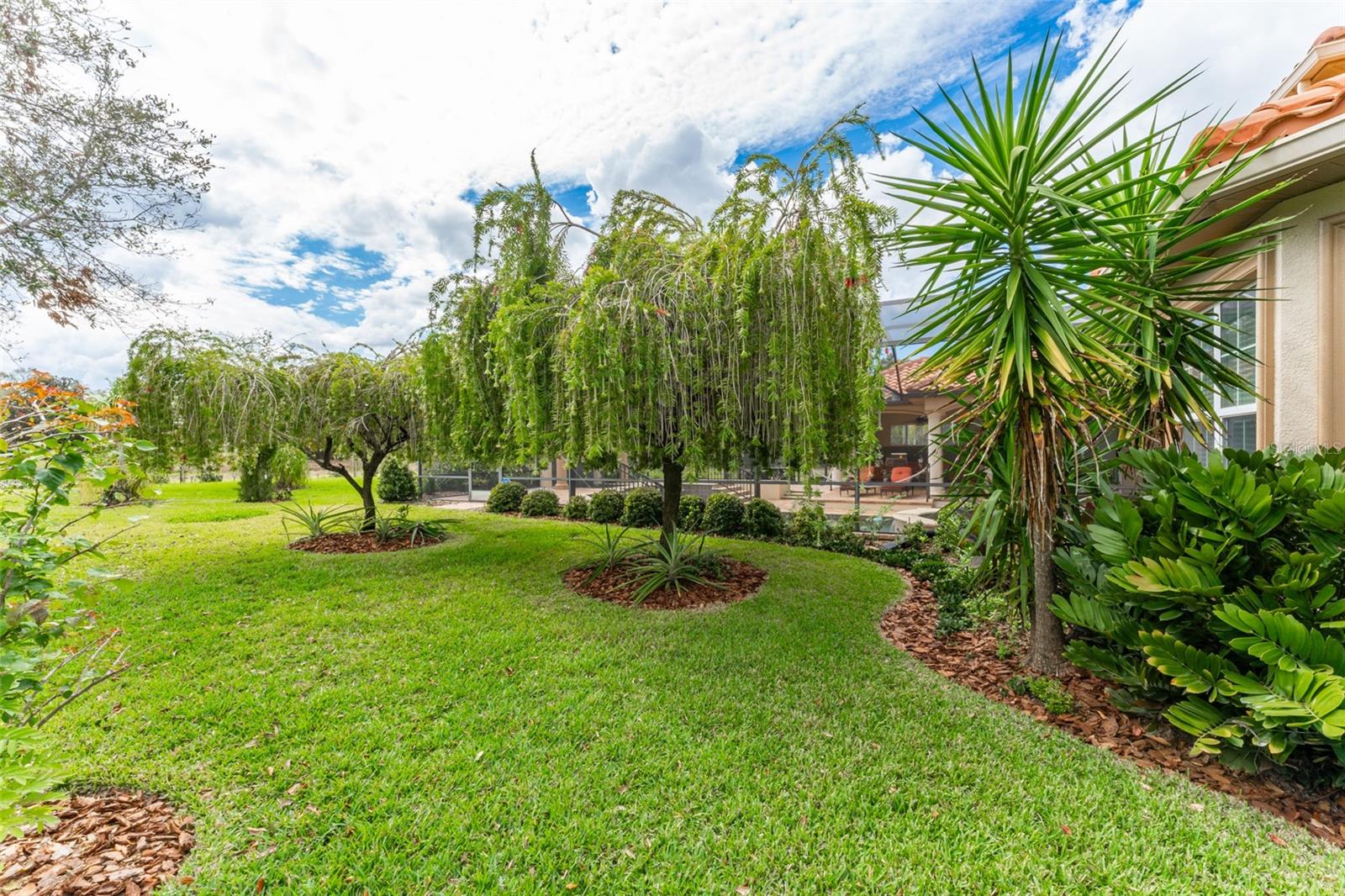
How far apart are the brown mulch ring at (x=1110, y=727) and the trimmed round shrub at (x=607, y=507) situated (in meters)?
6.78

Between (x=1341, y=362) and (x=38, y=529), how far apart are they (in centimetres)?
748

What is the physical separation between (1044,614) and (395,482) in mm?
15268

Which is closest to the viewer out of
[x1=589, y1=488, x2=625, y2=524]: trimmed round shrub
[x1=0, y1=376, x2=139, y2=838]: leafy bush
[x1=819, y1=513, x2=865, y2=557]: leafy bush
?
[x1=0, y1=376, x2=139, y2=838]: leafy bush

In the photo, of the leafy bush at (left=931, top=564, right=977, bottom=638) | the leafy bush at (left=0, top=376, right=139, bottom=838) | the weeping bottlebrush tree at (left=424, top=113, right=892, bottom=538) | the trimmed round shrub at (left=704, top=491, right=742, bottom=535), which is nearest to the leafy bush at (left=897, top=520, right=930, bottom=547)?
the leafy bush at (left=931, top=564, right=977, bottom=638)

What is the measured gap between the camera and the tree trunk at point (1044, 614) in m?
3.51

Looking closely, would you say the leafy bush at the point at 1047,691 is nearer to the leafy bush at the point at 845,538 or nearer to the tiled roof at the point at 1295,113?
the tiled roof at the point at 1295,113

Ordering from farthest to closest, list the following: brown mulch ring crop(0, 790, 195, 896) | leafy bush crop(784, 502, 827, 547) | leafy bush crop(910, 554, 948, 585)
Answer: leafy bush crop(784, 502, 827, 547)
leafy bush crop(910, 554, 948, 585)
brown mulch ring crop(0, 790, 195, 896)

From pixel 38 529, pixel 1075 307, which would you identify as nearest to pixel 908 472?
pixel 1075 307

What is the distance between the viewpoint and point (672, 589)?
5.60 meters

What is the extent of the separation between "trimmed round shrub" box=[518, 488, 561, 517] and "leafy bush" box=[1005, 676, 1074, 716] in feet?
32.5

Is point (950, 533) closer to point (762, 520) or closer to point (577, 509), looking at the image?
point (762, 520)

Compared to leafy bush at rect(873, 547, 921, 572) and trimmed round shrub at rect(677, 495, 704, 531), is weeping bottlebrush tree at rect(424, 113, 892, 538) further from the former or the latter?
trimmed round shrub at rect(677, 495, 704, 531)

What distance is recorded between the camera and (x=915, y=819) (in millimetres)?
2260

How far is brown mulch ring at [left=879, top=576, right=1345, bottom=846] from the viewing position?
Result: 2381mm
